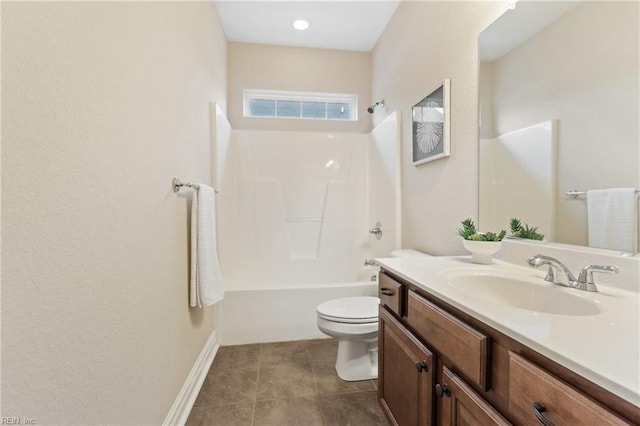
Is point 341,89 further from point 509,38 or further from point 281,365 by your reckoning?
point 281,365

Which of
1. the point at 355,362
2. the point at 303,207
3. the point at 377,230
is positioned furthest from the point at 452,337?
the point at 303,207

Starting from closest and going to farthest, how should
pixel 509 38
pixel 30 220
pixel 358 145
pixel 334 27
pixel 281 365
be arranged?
pixel 30 220 < pixel 509 38 < pixel 281 365 < pixel 334 27 < pixel 358 145

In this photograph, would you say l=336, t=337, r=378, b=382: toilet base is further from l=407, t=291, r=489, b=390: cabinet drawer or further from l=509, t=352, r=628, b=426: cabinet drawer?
l=509, t=352, r=628, b=426: cabinet drawer

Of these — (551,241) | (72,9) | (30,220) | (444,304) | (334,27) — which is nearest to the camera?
(30,220)

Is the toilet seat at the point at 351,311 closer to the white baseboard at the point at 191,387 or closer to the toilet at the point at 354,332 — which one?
the toilet at the point at 354,332

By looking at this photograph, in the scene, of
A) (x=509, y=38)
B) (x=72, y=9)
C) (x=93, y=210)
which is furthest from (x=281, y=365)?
(x=509, y=38)

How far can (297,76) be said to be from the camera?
3076 mm

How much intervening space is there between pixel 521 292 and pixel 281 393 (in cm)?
140

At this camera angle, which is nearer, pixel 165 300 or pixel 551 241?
pixel 551 241

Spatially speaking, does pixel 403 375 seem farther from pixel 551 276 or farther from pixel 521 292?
pixel 551 276

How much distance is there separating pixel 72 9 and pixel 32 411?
0.98 m

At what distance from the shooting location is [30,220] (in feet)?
2.10

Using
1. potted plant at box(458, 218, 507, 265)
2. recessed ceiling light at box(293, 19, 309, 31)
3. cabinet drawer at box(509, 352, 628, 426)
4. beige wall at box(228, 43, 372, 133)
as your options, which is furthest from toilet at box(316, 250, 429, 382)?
recessed ceiling light at box(293, 19, 309, 31)

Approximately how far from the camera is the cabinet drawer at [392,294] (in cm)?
120
